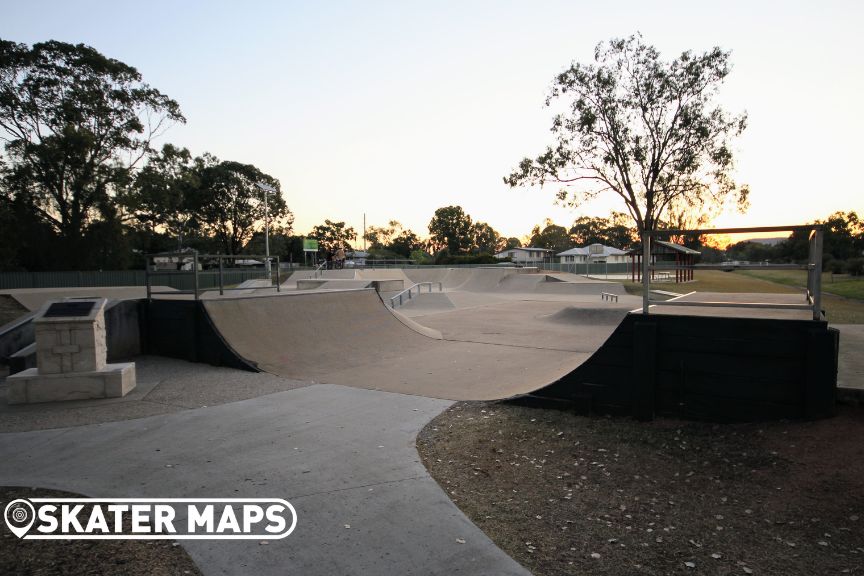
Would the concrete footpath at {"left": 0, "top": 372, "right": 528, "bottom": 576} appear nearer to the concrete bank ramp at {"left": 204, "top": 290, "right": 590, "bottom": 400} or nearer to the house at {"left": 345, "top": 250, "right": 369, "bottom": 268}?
the concrete bank ramp at {"left": 204, "top": 290, "right": 590, "bottom": 400}

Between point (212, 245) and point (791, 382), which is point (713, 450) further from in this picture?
point (212, 245)

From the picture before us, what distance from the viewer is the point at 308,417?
5.12m

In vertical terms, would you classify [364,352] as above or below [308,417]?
below

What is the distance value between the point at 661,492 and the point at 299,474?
258 cm

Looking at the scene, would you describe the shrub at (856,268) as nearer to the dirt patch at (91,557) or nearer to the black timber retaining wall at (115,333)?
the black timber retaining wall at (115,333)

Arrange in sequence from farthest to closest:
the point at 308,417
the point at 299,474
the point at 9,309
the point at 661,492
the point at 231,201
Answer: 1. the point at 231,201
2. the point at 9,309
3. the point at 308,417
4. the point at 299,474
5. the point at 661,492

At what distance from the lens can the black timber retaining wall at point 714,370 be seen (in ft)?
13.4

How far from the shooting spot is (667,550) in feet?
8.99

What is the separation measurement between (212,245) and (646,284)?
61.4 meters

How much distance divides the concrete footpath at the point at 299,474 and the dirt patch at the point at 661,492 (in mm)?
311

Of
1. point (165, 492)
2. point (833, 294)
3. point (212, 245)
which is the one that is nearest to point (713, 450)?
point (165, 492)

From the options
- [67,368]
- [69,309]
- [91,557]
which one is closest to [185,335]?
[69,309]

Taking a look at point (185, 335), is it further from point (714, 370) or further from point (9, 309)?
point (9, 309)

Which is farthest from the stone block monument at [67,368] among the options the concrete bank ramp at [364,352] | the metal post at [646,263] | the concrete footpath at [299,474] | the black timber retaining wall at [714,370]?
the metal post at [646,263]
